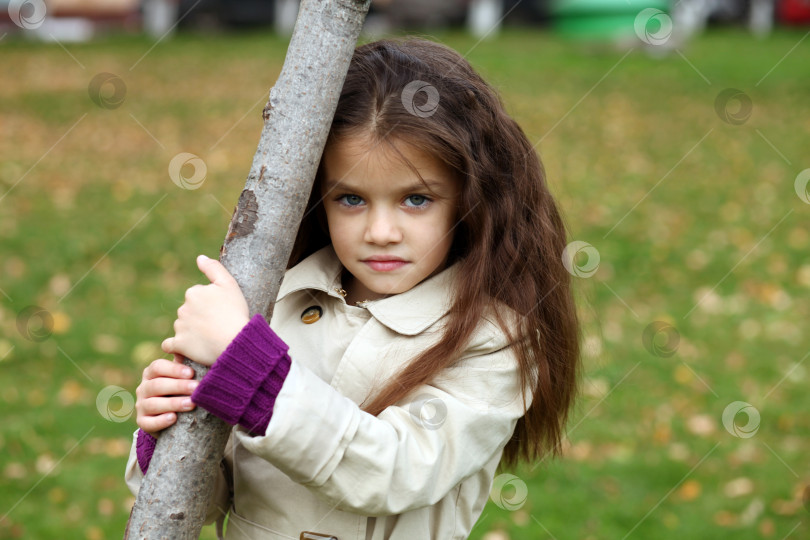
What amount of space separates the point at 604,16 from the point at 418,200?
47.6 ft

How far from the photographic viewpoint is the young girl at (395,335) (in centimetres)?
159

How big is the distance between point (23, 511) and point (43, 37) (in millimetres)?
16313

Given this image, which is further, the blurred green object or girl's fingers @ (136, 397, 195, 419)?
the blurred green object

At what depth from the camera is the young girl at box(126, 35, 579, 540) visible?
159 centimetres

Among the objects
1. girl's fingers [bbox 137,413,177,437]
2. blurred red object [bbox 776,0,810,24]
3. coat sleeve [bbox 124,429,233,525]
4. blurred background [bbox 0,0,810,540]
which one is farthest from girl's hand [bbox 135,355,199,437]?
blurred red object [bbox 776,0,810,24]

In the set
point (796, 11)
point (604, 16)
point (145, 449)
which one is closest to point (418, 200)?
point (145, 449)

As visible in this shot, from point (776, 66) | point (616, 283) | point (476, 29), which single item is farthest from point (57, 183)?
point (476, 29)

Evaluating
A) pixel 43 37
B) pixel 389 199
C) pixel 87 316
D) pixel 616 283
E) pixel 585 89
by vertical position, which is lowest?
pixel 43 37

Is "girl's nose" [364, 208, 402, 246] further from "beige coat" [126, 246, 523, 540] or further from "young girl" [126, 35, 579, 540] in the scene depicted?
"beige coat" [126, 246, 523, 540]

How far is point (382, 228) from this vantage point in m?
1.82

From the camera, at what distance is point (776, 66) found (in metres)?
13.8

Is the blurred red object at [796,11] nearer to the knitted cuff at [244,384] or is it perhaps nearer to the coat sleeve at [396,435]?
the coat sleeve at [396,435]

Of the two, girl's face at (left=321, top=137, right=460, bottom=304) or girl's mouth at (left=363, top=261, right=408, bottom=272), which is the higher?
girl's face at (left=321, top=137, right=460, bottom=304)

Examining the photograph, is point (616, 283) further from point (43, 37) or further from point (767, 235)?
point (43, 37)
